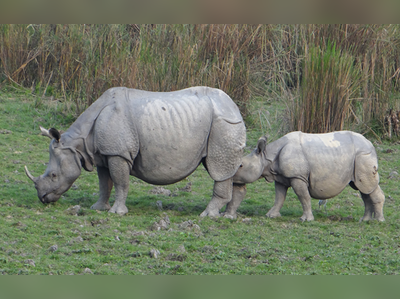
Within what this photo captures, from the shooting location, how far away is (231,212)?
25.9 ft

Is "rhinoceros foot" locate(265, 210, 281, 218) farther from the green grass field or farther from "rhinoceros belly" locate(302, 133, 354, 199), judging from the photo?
"rhinoceros belly" locate(302, 133, 354, 199)

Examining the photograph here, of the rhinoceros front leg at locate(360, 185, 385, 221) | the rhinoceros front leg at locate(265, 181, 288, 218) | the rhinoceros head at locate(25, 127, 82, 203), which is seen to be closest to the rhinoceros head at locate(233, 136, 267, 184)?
the rhinoceros front leg at locate(265, 181, 288, 218)

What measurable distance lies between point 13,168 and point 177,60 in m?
3.61

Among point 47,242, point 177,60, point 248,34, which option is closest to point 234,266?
point 47,242

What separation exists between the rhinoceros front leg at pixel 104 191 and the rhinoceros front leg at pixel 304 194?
2.21 m

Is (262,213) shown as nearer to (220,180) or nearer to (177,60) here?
(220,180)

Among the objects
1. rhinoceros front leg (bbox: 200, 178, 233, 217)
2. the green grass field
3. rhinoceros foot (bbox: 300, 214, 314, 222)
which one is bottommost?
the green grass field

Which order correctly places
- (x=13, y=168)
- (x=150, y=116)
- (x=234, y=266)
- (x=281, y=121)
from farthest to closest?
(x=281, y=121) < (x=13, y=168) < (x=150, y=116) < (x=234, y=266)

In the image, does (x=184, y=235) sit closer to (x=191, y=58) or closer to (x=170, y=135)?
(x=170, y=135)

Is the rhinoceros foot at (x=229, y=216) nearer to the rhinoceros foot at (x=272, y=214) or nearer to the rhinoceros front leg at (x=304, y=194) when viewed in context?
the rhinoceros foot at (x=272, y=214)

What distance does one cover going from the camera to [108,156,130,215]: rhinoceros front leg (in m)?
7.54

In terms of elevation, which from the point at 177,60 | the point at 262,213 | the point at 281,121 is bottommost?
the point at 262,213

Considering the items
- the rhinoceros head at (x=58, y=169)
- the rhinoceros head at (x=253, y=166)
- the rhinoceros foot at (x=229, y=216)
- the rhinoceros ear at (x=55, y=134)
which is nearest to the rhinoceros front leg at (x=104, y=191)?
the rhinoceros head at (x=58, y=169)

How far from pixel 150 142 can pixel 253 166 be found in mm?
1266
